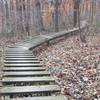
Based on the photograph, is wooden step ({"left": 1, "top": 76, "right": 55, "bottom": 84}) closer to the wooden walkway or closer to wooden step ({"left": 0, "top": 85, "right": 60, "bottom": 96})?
the wooden walkway

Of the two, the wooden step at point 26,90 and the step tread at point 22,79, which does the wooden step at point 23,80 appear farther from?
the wooden step at point 26,90

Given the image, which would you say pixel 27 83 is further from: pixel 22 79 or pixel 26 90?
pixel 26 90

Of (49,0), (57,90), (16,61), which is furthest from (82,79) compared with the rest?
(49,0)

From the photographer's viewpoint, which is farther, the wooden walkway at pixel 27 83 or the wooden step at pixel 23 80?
the wooden step at pixel 23 80

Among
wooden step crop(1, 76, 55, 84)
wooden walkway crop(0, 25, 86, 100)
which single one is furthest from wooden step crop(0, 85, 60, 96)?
wooden step crop(1, 76, 55, 84)

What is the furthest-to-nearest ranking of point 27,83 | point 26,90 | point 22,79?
point 22,79 → point 27,83 → point 26,90

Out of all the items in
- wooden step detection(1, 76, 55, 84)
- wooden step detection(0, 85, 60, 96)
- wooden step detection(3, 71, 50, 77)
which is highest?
wooden step detection(3, 71, 50, 77)

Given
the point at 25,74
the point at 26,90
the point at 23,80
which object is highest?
the point at 25,74

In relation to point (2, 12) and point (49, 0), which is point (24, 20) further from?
point (49, 0)

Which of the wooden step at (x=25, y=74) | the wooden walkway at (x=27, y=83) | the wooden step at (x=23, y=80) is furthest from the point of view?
the wooden step at (x=25, y=74)

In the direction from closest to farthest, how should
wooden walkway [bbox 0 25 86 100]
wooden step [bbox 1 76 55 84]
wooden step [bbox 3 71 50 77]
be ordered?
wooden walkway [bbox 0 25 86 100]
wooden step [bbox 1 76 55 84]
wooden step [bbox 3 71 50 77]

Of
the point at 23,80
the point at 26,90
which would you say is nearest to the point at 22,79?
the point at 23,80

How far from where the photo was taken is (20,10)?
94.1 ft

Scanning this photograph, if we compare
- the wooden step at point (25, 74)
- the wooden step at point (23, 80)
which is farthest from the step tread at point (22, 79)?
the wooden step at point (25, 74)
